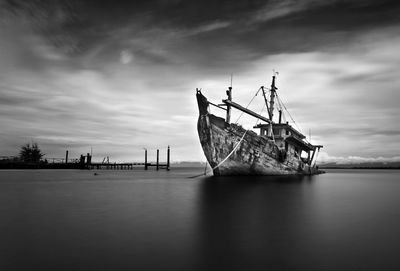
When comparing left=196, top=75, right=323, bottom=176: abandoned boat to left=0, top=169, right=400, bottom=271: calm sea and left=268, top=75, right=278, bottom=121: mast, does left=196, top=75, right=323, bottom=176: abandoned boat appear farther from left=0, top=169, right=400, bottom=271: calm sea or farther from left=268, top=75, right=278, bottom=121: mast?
left=0, top=169, right=400, bottom=271: calm sea

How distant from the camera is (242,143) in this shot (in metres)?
38.2

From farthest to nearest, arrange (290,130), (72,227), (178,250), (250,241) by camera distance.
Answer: (290,130) < (72,227) < (250,241) < (178,250)

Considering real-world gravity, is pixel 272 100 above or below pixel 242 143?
above

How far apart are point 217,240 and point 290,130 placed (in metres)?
38.0

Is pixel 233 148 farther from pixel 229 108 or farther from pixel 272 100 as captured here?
pixel 272 100

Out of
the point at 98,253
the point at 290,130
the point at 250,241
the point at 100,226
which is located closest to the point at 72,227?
the point at 100,226

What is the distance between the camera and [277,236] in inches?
386

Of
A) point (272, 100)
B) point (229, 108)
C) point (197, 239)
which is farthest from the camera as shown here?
point (272, 100)

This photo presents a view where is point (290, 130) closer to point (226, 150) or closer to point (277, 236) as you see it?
point (226, 150)

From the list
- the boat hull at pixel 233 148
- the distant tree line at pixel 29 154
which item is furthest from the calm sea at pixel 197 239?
the distant tree line at pixel 29 154

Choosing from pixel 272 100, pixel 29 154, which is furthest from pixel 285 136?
pixel 29 154

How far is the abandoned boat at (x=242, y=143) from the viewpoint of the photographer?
37.3 m

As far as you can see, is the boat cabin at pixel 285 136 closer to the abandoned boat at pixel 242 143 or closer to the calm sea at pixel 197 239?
the abandoned boat at pixel 242 143

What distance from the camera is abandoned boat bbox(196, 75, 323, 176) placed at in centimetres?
3734
